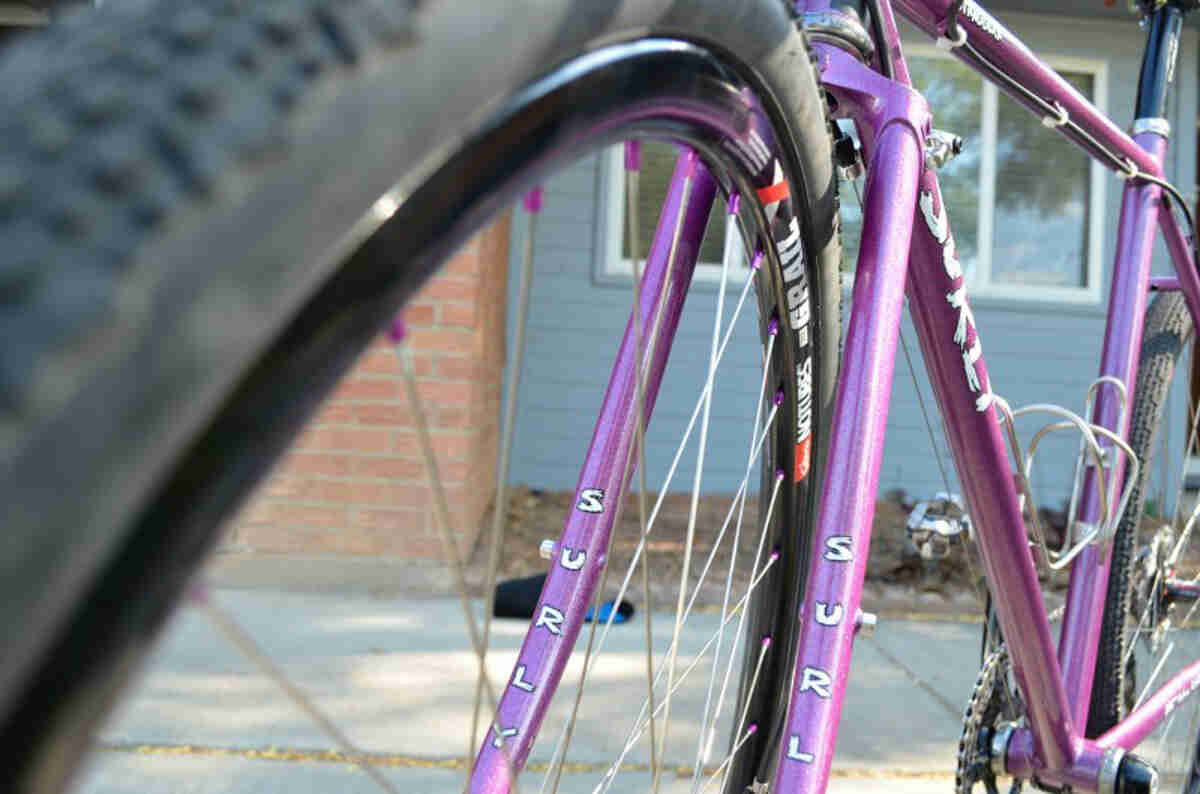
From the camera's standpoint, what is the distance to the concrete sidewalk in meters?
1.73

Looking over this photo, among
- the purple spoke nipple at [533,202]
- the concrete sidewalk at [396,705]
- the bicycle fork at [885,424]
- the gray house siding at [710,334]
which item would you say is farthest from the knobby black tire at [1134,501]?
the gray house siding at [710,334]

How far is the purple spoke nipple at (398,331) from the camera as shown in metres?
0.40

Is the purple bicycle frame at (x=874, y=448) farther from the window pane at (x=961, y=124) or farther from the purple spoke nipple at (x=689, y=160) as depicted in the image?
the window pane at (x=961, y=124)

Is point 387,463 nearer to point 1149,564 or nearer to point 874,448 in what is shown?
point 1149,564

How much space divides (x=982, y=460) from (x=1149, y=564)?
72cm

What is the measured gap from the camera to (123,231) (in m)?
0.25

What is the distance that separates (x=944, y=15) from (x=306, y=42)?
2.62 ft

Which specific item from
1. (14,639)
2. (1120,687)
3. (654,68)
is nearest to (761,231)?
(654,68)

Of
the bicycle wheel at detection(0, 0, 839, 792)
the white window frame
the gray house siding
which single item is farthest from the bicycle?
the white window frame

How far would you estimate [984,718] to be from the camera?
3.89 ft

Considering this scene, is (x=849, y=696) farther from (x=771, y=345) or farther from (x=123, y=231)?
(x=123, y=231)

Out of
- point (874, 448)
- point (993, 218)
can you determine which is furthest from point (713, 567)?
point (993, 218)

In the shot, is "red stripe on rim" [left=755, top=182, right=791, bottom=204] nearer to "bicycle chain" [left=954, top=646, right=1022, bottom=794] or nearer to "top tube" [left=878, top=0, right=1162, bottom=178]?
"top tube" [left=878, top=0, right=1162, bottom=178]

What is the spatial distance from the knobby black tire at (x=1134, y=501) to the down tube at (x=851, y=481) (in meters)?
0.82
